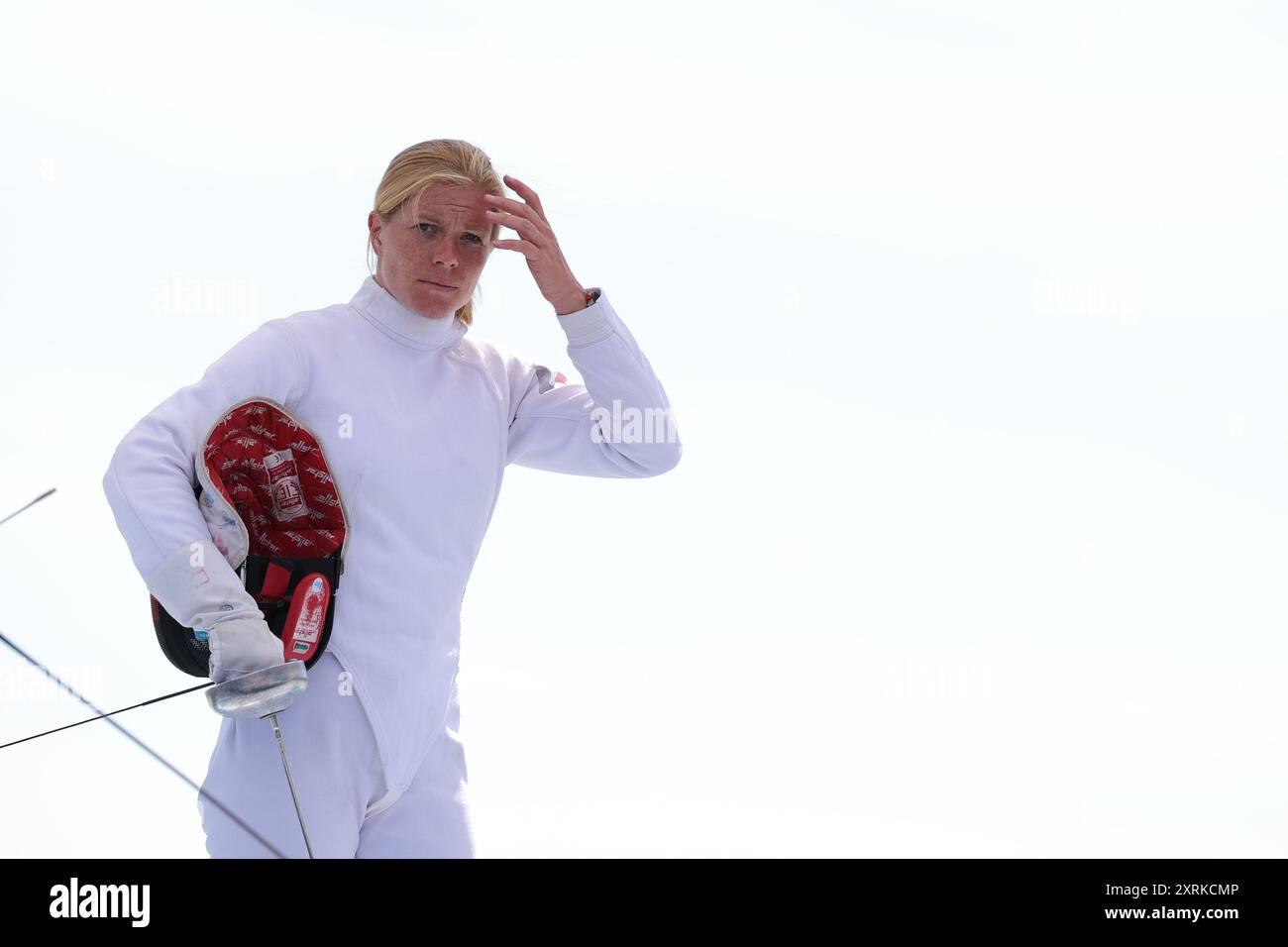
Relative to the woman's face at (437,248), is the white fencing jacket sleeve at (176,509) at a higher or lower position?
lower

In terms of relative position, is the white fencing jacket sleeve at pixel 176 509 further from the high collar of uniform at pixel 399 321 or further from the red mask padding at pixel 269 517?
the high collar of uniform at pixel 399 321

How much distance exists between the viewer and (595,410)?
6.38 feet

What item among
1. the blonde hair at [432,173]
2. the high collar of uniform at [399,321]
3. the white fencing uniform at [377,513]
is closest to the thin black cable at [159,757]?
the white fencing uniform at [377,513]

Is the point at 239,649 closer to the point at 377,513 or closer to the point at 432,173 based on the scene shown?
the point at 377,513

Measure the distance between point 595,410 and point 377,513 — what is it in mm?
330

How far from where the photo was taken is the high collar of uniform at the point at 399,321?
193cm

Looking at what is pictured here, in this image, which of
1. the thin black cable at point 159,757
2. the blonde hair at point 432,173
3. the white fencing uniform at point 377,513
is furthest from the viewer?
the blonde hair at point 432,173

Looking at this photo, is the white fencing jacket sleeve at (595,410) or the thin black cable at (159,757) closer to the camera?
the thin black cable at (159,757)

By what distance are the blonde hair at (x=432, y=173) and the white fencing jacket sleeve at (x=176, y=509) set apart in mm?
354

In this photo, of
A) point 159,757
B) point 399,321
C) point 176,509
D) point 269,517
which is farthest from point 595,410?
point 159,757
